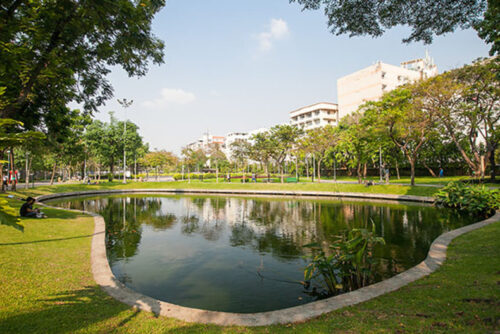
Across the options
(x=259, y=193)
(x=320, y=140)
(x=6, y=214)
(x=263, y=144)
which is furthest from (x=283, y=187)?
(x=6, y=214)

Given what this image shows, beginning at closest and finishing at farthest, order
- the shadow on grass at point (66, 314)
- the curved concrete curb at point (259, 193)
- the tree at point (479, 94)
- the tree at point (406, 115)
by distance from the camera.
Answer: the shadow on grass at point (66, 314) < the tree at point (479, 94) < the curved concrete curb at point (259, 193) < the tree at point (406, 115)

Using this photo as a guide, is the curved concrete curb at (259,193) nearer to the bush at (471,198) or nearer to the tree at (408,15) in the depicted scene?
the bush at (471,198)

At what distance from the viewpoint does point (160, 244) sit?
10383mm

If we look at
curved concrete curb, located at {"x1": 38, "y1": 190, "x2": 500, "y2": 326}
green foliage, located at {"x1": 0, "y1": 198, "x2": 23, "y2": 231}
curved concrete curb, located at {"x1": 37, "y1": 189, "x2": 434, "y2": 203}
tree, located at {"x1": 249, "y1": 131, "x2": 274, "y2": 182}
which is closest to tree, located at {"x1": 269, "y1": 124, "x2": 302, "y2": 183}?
tree, located at {"x1": 249, "y1": 131, "x2": 274, "y2": 182}

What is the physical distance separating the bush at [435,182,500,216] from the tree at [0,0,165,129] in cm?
1758

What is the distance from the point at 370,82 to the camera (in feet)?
203

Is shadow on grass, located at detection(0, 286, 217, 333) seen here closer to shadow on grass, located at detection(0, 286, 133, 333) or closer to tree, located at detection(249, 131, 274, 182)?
shadow on grass, located at detection(0, 286, 133, 333)

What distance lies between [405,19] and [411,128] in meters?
20.1

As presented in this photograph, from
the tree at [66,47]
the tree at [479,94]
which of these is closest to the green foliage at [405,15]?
the tree at [66,47]

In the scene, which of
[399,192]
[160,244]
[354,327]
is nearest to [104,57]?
[160,244]

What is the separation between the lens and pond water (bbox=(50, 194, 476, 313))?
6184 millimetres

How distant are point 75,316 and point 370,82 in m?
69.0

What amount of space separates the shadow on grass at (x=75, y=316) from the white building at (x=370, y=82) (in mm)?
61596

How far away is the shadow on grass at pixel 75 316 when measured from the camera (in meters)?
3.63
